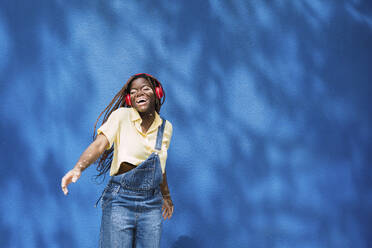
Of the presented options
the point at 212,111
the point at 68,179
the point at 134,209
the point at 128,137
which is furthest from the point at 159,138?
the point at 212,111

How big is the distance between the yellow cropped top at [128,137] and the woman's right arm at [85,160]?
0.04 m

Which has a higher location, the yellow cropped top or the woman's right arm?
the yellow cropped top

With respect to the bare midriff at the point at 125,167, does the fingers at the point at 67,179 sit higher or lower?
lower

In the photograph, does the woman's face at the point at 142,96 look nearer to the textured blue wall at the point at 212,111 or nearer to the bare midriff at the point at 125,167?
the bare midriff at the point at 125,167

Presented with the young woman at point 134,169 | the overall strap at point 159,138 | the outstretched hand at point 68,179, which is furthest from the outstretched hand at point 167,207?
the outstretched hand at point 68,179

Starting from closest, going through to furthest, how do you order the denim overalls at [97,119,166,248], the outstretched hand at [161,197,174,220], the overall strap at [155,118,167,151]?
the denim overalls at [97,119,166,248] < the overall strap at [155,118,167,151] < the outstretched hand at [161,197,174,220]

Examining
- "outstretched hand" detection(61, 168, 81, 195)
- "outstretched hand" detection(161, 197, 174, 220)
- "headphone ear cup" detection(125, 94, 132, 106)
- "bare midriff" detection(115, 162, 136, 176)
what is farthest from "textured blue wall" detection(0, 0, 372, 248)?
"outstretched hand" detection(61, 168, 81, 195)

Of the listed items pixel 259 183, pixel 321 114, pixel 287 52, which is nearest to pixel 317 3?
pixel 287 52

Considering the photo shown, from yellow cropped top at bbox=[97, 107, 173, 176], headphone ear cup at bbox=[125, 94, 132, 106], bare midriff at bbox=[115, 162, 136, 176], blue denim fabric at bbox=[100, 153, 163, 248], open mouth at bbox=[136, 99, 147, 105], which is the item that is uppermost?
headphone ear cup at bbox=[125, 94, 132, 106]

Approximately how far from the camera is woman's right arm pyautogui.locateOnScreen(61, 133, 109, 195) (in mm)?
2123

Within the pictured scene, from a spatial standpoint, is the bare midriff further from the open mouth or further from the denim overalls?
the open mouth

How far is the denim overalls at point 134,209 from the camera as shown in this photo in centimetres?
229

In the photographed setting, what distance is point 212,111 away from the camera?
3.53 m

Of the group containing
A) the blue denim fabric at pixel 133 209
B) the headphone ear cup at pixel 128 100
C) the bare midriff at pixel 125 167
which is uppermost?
the headphone ear cup at pixel 128 100
